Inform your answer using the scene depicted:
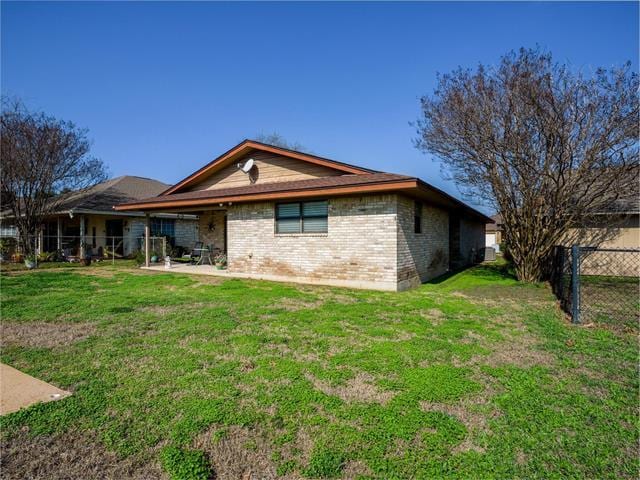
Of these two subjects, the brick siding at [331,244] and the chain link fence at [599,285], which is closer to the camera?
the chain link fence at [599,285]

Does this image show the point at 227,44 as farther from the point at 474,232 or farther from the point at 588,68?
the point at 474,232

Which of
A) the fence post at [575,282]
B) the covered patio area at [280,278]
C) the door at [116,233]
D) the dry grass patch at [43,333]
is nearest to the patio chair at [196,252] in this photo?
the covered patio area at [280,278]

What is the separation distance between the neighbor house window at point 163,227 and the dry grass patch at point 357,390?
1999 centimetres

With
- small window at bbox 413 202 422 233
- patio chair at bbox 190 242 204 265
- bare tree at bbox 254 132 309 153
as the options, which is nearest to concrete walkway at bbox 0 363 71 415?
small window at bbox 413 202 422 233

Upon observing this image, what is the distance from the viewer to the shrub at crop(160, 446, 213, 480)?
216 centimetres

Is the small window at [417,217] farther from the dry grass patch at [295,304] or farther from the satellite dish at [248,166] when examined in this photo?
the satellite dish at [248,166]

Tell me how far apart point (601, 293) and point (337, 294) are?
21.9 feet

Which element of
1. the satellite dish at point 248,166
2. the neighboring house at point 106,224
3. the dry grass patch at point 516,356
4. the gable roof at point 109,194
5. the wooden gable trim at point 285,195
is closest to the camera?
the dry grass patch at point 516,356

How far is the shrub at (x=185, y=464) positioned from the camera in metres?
2.16

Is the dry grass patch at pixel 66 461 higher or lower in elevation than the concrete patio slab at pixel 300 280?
lower

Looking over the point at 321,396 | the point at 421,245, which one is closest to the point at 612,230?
the point at 421,245

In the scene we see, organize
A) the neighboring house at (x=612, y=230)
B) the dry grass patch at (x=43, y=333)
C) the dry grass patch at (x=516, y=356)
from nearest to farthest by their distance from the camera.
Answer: the dry grass patch at (x=516, y=356) → the dry grass patch at (x=43, y=333) → the neighboring house at (x=612, y=230)

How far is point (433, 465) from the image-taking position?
2256 millimetres

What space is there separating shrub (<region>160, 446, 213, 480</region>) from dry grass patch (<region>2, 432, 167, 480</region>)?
63 mm
